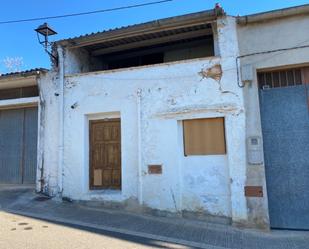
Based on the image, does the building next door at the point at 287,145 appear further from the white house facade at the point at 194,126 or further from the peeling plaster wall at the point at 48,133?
the peeling plaster wall at the point at 48,133

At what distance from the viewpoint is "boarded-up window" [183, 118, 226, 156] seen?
7.55 metres

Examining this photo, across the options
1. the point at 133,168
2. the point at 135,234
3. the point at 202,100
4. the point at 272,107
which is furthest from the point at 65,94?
the point at 272,107

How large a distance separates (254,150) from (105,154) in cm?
408

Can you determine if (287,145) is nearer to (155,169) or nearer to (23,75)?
(155,169)

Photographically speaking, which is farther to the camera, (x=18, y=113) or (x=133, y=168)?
(x=18, y=113)

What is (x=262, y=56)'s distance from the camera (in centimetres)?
737

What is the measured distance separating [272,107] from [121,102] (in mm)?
3912

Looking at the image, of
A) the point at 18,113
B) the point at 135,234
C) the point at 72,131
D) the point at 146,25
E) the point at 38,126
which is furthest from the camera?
the point at 18,113

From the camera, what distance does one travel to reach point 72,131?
8.76 meters

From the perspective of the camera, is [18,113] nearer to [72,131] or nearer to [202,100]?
[72,131]

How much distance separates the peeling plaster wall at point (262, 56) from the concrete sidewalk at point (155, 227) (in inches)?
26.1

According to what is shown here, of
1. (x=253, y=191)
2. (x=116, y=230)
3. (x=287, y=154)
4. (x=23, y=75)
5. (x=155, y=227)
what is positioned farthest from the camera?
(x=23, y=75)

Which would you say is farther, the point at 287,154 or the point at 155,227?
the point at 287,154

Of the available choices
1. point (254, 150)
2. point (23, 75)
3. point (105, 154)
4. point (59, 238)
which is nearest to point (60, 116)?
point (105, 154)
